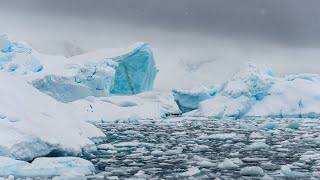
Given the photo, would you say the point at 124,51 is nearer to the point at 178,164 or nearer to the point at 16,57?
the point at 16,57

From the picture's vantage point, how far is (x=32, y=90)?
1135cm

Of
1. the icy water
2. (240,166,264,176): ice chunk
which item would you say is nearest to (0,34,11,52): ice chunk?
the icy water

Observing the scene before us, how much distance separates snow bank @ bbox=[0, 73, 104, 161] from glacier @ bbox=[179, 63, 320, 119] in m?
20.9

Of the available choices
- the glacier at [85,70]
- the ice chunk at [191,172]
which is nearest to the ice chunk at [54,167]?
the ice chunk at [191,172]

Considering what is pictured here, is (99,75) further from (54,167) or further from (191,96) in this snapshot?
(54,167)

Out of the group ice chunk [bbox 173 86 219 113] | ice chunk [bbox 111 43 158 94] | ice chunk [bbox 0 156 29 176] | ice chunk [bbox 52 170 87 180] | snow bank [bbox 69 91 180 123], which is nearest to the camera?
ice chunk [bbox 52 170 87 180]

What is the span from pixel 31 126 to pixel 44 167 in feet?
4.13

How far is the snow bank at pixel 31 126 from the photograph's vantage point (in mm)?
7852

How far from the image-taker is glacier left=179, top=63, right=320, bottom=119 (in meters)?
30.1

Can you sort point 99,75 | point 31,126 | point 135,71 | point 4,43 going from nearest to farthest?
point 31,126 → point 99,75 → point 4,43 → point 135,71

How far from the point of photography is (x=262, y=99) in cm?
3167

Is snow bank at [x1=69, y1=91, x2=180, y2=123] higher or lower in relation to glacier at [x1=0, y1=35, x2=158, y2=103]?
lower

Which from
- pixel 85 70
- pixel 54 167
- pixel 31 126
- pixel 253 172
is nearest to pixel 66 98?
pixel 85 70

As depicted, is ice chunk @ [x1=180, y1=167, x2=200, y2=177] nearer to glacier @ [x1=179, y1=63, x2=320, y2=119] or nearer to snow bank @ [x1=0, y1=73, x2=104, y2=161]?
snow bank @ [x1=0, y1=73, x2=104, y2=161]
